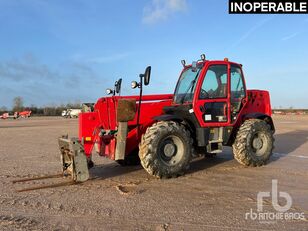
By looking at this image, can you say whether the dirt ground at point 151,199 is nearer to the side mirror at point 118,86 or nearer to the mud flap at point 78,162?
the mud flap at point 78,162

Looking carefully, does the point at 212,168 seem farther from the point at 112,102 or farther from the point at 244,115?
the point at 112,102

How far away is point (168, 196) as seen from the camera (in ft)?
21.9

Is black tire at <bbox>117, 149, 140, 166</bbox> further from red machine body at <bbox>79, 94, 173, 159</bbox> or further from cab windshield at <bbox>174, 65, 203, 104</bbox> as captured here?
cab windshield at <bbox>174, 65, 203, 104</bbox>

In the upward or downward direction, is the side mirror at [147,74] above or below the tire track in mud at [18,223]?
above

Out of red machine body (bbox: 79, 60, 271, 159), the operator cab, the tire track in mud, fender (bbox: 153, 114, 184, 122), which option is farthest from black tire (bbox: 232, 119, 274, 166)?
the tire track in mud

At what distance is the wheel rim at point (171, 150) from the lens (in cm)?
812

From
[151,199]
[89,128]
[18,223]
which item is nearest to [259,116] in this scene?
[89,128]

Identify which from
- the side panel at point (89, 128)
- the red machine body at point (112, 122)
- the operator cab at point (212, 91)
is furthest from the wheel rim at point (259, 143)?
the side panel at point (89, 128)

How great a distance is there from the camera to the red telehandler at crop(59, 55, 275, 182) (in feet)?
25.9

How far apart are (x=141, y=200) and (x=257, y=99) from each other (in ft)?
18.0

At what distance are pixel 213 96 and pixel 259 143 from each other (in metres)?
1.89

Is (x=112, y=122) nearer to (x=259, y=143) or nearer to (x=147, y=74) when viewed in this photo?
(x=147, y=74)

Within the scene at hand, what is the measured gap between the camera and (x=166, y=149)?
8.16 m

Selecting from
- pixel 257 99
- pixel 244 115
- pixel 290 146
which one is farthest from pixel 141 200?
pixel 290 146
